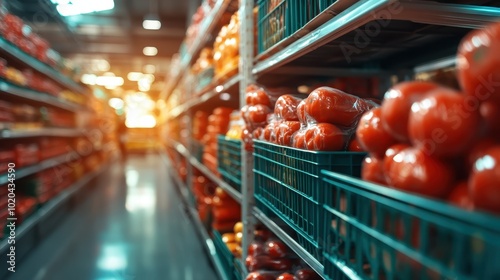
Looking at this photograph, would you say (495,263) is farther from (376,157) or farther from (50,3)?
(50,3)

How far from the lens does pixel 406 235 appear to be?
2.11ft

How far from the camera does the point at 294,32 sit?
150cm

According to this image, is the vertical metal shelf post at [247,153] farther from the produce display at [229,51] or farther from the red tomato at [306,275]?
the red tomato at [306,275]

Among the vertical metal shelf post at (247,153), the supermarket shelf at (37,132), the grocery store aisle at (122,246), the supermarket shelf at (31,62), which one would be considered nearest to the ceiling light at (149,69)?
the supermarket shelf at (37,132)

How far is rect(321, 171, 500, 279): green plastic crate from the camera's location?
53cm

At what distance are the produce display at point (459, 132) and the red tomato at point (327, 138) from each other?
0.44m

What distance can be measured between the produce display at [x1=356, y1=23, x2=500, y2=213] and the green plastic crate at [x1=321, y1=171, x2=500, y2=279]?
62mm

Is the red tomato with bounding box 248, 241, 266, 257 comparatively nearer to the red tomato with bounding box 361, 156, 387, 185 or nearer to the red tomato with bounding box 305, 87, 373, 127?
the red tomato with bounding box 305, 87, 373, 127

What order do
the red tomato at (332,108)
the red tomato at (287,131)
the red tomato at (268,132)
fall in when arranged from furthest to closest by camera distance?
the red tomato at (268,132) → the red tomato at (287,131) → the red tomato at (332,108)

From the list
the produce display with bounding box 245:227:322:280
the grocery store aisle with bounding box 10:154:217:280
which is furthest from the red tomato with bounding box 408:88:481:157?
the grocery store aisle with bounding box 10:154:217:280

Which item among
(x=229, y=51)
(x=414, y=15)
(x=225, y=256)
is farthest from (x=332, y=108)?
(x=225, y=256)

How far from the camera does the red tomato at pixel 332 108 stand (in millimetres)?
1278

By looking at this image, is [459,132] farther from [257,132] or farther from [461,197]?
[257,132]

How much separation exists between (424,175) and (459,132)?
0.09 metres
